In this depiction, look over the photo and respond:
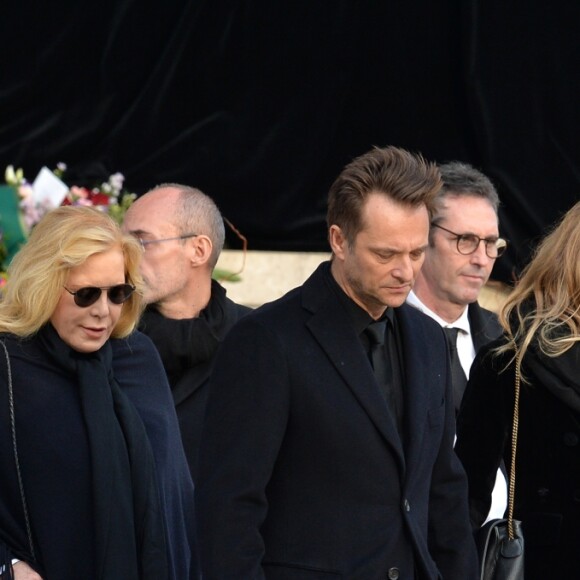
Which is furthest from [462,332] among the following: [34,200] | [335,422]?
[335,422]

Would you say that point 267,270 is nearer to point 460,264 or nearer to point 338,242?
point 460,264

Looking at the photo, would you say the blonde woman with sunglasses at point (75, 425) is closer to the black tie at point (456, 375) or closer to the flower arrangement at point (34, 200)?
the black tie at point (456, 375)

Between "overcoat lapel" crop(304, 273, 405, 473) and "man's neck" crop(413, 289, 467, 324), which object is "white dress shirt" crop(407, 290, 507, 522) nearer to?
"man's neck" crop(413, 289, 467, 324)

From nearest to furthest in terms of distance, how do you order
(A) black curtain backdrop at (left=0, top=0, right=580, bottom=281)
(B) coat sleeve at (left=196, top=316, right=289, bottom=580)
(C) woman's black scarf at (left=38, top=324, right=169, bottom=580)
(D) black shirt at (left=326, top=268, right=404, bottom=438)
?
(B) coat sleeve at (left=196, top=316, right=289, bottom=580)
(D) black shirt at (left=326, top=268, right=404, bottom=438)
(C) woman's black scarf at (left=38, top=324, right=169, bottom=580)
(A) black curtain backdrop at (left=0, top=0, right=580, bottom=281)

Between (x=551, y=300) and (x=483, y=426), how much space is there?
398 millimetres

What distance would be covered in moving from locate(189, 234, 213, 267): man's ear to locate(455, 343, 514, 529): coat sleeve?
5.30 feet

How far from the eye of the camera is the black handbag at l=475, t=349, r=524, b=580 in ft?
13.7

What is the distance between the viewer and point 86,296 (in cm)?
431

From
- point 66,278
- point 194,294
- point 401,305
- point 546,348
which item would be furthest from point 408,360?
point 194,294

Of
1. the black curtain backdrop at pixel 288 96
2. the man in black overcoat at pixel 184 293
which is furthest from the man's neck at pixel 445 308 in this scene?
the black curtain backdrop at pixel 288 96

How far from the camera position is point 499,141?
25.0ft

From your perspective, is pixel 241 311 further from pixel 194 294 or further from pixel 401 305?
pixel 401 305

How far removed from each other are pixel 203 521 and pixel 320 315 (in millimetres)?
570

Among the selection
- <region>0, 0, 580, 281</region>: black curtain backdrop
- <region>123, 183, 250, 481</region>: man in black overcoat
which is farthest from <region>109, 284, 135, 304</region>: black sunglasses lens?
<region>0, 0, 580, 281</region>: black curtain backdrop
